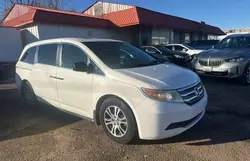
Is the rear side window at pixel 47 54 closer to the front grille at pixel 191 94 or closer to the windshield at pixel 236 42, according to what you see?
the front grille at pixel 191 94

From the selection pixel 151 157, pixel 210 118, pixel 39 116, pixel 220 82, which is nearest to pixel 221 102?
pixel 210 118

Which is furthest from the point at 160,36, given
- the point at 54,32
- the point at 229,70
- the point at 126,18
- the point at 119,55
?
the point at 119,55

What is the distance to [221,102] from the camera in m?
5.32

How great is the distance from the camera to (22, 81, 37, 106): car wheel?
5100 mm

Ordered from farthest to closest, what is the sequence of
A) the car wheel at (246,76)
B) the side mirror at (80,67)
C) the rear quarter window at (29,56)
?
the car wheel at (246,76), the rear quarter window at (29,56), the side mirror at (80,67)

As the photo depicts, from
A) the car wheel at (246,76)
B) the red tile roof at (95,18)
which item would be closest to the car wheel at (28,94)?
the car wheel at (246,76)

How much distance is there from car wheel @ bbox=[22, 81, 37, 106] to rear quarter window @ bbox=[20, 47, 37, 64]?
540mm

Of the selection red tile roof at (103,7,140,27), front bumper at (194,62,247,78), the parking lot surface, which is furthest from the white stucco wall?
front bumper at (194,62,247,78)

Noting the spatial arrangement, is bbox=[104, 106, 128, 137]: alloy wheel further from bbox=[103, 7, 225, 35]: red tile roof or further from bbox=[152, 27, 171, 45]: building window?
bbox=[152, 27, 171, 45]: building window

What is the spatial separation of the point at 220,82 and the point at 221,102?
260 cm

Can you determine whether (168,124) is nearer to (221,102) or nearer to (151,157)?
(151,157)

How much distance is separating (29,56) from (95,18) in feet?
39.9

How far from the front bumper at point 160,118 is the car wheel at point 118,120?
0.14 metres

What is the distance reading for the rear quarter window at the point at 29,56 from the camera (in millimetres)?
5035
